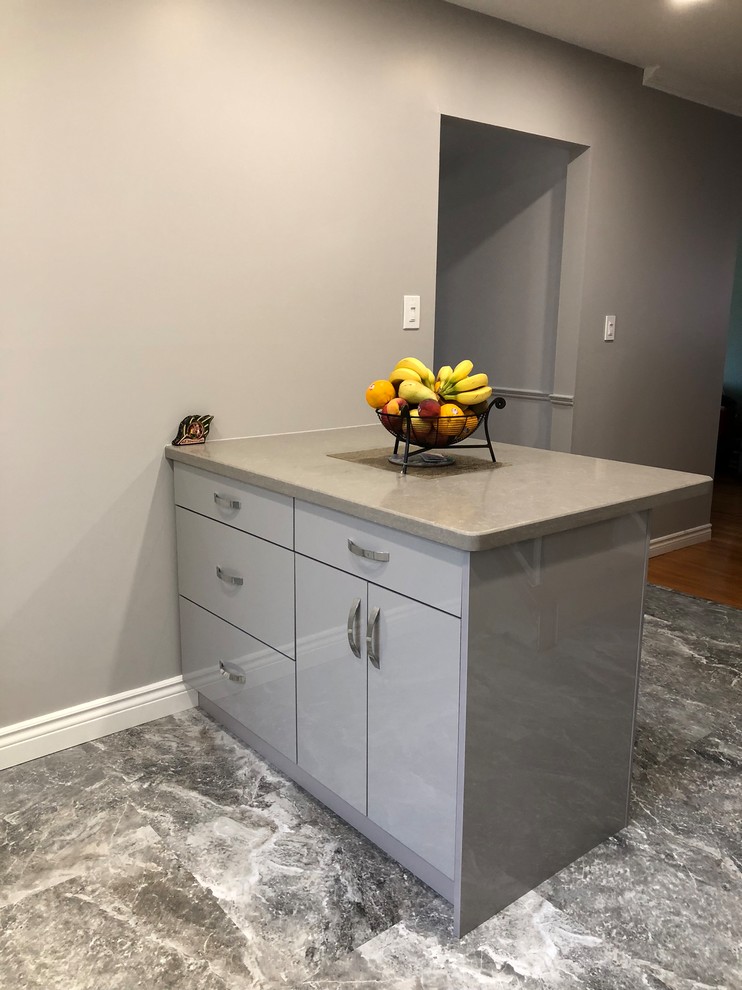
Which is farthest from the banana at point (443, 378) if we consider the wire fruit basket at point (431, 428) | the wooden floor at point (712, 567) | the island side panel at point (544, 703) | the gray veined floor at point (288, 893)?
the wooden floor at point (712, 567)

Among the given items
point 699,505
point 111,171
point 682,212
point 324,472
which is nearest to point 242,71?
point 111,171

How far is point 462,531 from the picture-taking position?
1389 millimetres

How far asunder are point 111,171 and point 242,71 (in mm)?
509

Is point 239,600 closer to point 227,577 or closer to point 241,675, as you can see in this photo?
point 227,577

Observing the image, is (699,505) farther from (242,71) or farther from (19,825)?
(19,825)

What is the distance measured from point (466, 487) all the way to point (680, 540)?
294 centimetres

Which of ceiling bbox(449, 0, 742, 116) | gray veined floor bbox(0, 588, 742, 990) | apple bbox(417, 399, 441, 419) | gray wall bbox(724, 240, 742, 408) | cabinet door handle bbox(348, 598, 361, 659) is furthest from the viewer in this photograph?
gray wall bbox(724, 240, 742, 408)

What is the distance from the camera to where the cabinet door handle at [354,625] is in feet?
5.68

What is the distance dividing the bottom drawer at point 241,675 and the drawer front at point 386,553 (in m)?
0.37

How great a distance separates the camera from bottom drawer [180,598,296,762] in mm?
2055

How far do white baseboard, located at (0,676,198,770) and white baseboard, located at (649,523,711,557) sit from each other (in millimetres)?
2607

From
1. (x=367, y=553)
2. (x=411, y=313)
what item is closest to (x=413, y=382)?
(x=367, y=553)

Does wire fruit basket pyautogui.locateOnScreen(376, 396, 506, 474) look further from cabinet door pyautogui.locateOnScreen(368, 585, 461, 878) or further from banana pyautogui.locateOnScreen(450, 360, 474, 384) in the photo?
cabinet door pyautogui.locateOnScreen(368, 585, 461, 878)

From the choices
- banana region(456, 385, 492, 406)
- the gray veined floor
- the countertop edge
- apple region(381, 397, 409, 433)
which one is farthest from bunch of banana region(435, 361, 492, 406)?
the gray veined floor
